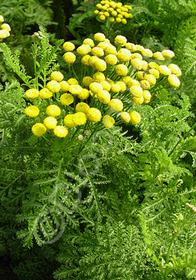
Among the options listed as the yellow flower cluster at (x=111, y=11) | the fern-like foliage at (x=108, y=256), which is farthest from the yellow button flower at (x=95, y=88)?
the yellow flower cluster at (x=111, y=11)

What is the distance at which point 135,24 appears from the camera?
2457mm

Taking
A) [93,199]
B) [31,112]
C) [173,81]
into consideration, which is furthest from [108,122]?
[93,199]

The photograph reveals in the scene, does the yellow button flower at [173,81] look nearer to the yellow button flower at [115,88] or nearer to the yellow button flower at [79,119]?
the yellow button flower at [115,88]

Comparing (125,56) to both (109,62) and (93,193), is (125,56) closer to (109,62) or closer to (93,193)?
(109,62)

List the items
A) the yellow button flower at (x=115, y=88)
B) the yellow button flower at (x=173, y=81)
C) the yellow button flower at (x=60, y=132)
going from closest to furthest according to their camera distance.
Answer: the yellow button flower at (x=60, y=132) < the yellow button flower at (x=115, y=88) < the yellow button flower at (x=173, y=81)

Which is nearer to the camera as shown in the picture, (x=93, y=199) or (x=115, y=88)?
(x=115, y=88)

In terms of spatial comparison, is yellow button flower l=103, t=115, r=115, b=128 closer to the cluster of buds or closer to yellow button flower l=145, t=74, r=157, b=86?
the cluster of buds

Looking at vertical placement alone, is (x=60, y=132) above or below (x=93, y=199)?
above

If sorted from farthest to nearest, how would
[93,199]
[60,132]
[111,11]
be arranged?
[111,11] < [93,199] < [60,132]

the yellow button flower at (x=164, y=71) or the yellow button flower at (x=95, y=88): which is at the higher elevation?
the yellow button flower at (x=164, y=71)

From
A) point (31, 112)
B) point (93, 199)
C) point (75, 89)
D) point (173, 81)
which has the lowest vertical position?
point (93, 199)

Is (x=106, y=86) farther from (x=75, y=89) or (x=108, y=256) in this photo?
(x=108, y=256)

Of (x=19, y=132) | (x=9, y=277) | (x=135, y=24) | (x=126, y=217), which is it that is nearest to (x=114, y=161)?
(x=126, y=217)

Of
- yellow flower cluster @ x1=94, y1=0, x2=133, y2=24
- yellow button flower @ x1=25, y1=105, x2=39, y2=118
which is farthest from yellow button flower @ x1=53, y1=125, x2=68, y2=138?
yellow flower cluster @ x1=94, y1=0, x2=133, y2=24
